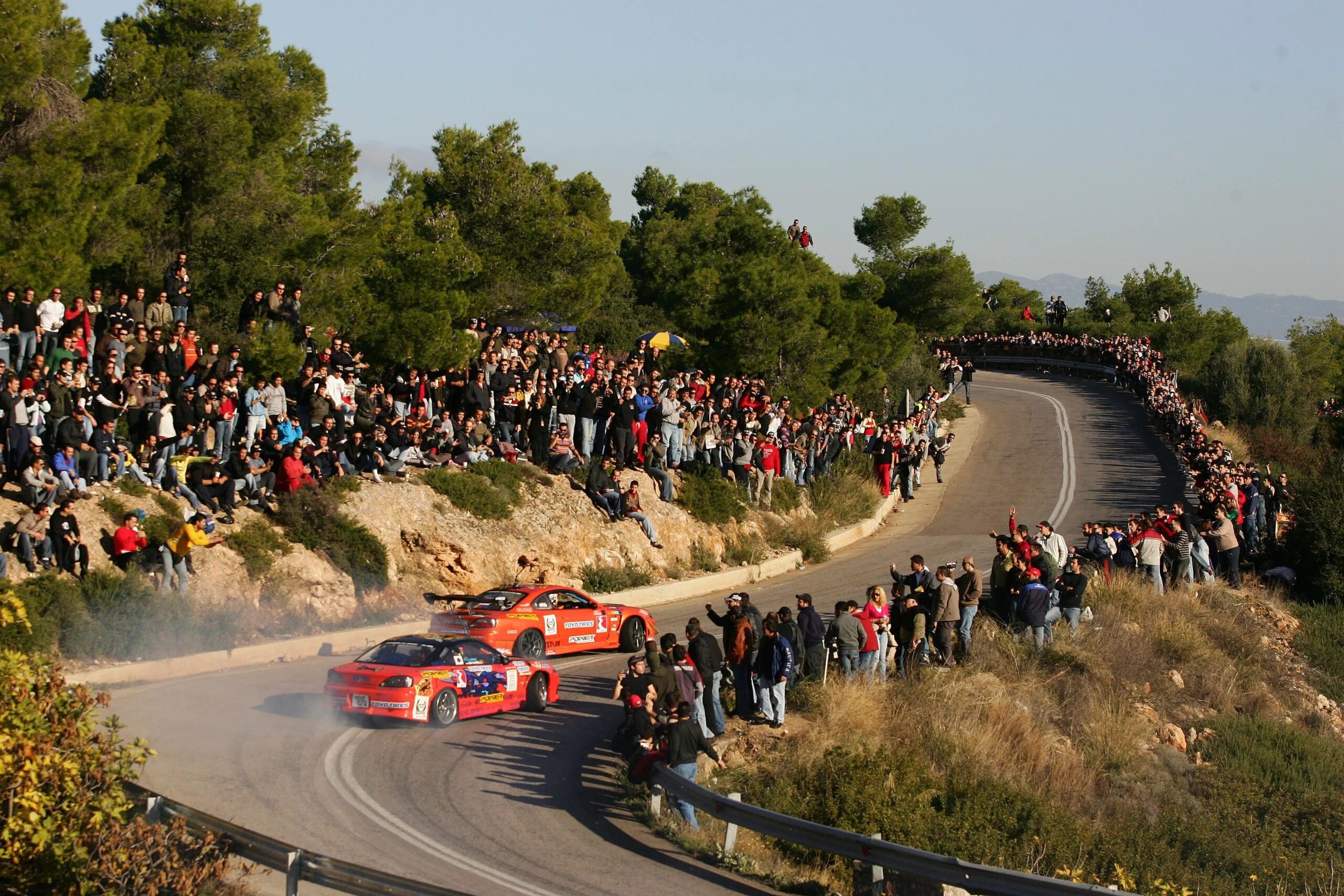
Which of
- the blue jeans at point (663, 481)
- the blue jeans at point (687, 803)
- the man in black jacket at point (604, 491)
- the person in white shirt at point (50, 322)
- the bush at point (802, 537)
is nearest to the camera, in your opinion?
the blue jeans at point (687, 803)

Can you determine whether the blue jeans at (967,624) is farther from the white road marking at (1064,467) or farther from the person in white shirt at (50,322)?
the white road marking at (1064,467)

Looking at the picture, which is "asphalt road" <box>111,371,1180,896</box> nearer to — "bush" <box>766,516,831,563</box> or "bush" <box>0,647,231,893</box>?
"bush" <box>0,647,231,893</box>

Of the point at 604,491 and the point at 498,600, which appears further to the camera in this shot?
the point at 604,491

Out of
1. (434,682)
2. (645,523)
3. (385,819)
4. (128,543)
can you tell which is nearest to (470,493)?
(645,523)

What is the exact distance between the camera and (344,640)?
20203 mm

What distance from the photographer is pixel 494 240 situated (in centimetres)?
3341

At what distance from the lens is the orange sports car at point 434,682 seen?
605 inches

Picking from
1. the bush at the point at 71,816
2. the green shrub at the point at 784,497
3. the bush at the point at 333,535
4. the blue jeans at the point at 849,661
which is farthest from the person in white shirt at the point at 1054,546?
the bush at the point at 71,816

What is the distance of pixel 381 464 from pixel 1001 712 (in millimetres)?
12318

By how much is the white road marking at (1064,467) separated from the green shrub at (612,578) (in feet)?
42.4

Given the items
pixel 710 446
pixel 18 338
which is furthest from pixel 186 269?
pixel 710 446

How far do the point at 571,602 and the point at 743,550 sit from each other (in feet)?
31.7

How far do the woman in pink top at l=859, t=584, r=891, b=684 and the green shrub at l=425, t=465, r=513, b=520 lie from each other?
→ 9.56m

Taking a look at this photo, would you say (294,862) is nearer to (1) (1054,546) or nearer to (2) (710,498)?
(1) (1054,546)
